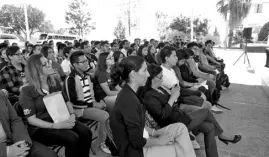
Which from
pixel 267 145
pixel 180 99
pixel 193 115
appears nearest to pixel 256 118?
pixel 267 145

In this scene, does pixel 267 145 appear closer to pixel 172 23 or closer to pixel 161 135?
pixel 161 135

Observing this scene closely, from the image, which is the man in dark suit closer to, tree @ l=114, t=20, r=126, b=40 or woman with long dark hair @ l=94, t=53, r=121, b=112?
woman with long dark hair @ l=94, t=53, r=121, b=112

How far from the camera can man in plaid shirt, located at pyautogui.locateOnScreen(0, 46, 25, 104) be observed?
10.8ft

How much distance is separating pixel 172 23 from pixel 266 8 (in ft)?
47.7

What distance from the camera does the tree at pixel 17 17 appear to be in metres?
34.6

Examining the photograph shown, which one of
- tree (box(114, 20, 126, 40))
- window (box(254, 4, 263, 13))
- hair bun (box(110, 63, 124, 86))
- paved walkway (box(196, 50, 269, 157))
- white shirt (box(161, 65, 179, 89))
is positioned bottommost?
paved walkway (box(196, 50, 269, 157))

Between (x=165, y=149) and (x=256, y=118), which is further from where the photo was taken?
(x=256, y=118)

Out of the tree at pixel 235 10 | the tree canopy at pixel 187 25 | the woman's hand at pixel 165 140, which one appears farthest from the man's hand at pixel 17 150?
the tree canopy at pixel 187 25

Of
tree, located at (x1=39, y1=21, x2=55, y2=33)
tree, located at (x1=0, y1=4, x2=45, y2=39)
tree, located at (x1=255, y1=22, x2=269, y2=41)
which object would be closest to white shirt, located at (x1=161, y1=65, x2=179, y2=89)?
tree, located at (x1=255, y1=22, x2=269, y2=41)

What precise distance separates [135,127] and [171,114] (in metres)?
0.89

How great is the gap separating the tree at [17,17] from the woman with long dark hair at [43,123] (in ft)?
123

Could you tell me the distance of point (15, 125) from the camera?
2066 millimetres

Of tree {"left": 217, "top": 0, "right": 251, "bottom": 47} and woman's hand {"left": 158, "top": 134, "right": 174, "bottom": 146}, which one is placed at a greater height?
tree {"left": 217, "top": 0, "right": 251, "bottom": 47}

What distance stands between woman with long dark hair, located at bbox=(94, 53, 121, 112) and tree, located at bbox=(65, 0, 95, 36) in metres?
26.6
